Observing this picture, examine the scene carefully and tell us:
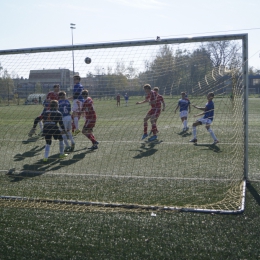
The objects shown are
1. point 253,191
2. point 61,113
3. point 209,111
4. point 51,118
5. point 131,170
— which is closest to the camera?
point 253,191

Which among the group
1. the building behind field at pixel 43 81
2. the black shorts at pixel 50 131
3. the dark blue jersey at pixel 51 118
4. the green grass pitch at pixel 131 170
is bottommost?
the green grass pitch at pixel 131 170

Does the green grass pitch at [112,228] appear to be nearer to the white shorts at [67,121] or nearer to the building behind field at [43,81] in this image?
the building behind field at [43,81]

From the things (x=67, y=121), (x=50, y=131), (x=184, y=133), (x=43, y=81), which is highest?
(x=43, y=81)

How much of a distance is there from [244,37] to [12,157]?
6793 millimetres

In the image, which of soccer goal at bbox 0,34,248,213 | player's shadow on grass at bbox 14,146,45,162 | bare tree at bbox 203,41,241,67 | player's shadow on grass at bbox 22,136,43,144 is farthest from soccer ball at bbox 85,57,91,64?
player's shadow on grass at bbox 22,136,43,144

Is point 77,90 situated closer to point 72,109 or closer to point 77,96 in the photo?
point 77,96

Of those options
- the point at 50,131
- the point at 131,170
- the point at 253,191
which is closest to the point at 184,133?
the point at 131,170

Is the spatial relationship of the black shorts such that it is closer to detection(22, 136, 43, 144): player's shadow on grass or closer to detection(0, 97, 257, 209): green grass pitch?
detection(0, 97, 257, 209): green grass pitch

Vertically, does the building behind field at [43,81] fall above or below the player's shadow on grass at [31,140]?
above

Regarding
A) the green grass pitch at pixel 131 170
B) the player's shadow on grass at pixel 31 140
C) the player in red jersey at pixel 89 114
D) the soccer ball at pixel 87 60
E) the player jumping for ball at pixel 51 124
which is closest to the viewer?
the green grass pitch at pixel 131 170

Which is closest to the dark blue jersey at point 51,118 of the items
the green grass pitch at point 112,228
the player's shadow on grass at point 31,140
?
the green grass pitch at point 112,228

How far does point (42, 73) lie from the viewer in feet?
25.5

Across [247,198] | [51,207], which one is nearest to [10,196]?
[51,207]

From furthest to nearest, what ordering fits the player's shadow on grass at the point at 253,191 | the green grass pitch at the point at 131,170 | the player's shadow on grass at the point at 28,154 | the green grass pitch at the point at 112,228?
the player's shadow on grass at the point at 28,154, the green grass pitch at the point at 131,170, the player's shadow on grass at the point at 253,191, the green grass pitch at the point at 112,228
